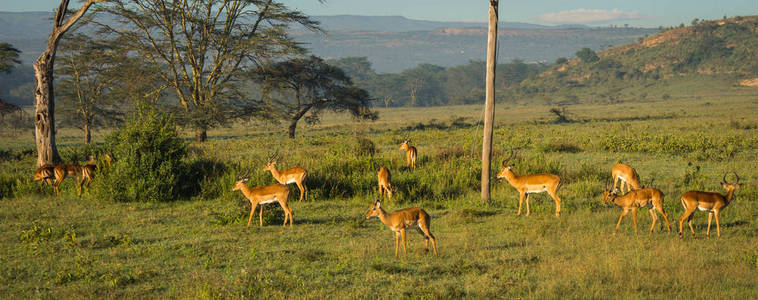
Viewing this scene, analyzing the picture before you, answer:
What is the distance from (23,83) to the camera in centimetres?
11962

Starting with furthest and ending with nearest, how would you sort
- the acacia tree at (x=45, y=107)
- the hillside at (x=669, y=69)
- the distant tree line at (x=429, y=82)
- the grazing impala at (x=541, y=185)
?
the distant tree line at (x=429, y=82)
the hillside at (x=669, y=69)
the acacia tree at (x=45, y=107)
the grazing impala at (x=541, y=185)

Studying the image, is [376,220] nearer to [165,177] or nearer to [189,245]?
[189,245]

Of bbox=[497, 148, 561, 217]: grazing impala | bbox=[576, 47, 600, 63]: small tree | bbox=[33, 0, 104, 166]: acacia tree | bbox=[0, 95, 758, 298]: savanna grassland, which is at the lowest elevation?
bbox=[0, 95, 758, 298]: savanna grassland

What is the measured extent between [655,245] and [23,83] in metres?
139

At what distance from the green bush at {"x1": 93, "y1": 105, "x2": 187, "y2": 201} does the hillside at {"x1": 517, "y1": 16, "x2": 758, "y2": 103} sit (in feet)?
247

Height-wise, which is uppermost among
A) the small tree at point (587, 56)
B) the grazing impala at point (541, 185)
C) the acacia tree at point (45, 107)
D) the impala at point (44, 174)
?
the small tree at point (587, 56)

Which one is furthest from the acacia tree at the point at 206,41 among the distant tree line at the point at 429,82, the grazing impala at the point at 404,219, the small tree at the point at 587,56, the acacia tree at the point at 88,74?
the small tree at the point at 587,56

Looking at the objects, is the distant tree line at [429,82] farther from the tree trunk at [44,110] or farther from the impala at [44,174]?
the impala at [44,174]

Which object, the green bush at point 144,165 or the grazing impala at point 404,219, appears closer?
the grazing impala at point 404,219

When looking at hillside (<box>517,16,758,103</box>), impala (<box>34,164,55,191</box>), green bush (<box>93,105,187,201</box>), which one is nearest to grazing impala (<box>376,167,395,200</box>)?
green bush (<box>93,105,187,201</box>)

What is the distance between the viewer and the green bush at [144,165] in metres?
12.1

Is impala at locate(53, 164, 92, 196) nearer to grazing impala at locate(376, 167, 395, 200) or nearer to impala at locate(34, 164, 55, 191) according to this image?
impala at locate(34, 164, 55, 191)

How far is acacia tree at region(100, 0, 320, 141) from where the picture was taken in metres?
26.2

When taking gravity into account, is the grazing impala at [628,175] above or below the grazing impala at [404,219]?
below
